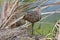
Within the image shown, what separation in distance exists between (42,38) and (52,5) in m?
0.36

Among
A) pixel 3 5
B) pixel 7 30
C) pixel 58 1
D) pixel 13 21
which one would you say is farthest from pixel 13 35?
pixel 58 1

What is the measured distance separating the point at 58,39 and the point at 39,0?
482mm

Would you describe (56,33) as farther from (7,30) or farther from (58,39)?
(7,30)

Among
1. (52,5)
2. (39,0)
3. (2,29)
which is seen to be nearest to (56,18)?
(52,5)

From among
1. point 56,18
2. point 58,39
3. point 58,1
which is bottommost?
point 58,39

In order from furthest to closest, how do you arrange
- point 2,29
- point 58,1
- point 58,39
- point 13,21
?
1. point 58,1
2. point 13,21
3. point 2,29
4. point 58,39

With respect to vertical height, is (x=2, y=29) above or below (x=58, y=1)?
below

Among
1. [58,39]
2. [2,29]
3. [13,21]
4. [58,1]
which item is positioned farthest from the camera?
[58,1]

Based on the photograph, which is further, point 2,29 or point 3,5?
point 3,5

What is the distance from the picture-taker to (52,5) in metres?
1.34

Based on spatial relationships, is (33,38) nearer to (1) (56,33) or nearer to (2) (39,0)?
(1) (56,33)

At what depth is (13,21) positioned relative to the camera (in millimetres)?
1247

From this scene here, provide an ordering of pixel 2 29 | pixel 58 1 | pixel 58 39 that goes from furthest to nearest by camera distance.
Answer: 1. pixel 58 1
2. pixel 2 29
3. pixel 58 39

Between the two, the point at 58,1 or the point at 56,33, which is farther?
the point at 58,1
